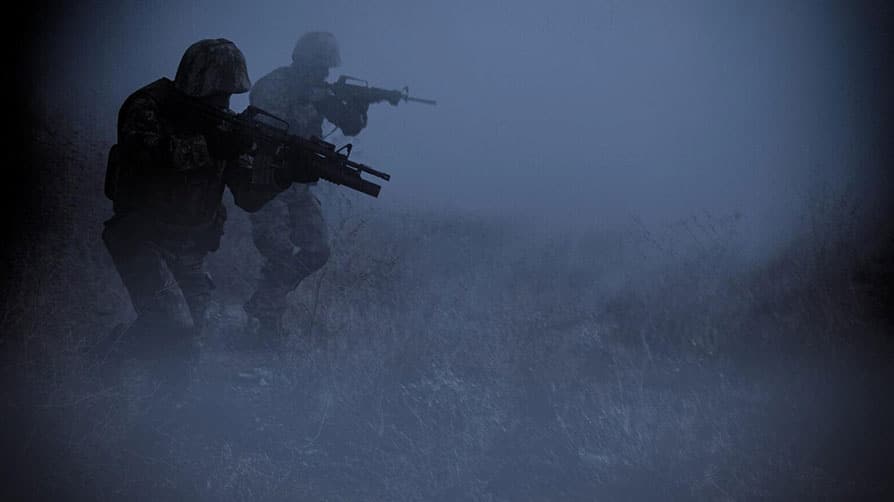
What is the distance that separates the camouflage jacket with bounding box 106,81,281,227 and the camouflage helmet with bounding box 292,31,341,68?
1438 mm

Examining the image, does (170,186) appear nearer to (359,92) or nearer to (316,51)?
(359,92)

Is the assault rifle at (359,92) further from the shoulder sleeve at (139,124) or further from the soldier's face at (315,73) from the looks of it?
the shoulder sleeve at (139,124)

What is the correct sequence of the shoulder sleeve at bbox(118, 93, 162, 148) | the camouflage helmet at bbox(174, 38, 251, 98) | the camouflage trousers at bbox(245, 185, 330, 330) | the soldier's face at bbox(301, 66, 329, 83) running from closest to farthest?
the shoulder sleeve at bbox(118, 93, 162, 148), the camouflage helmet at bbox(174, 38, 251, 98), the camouflage trousers at bbox(245, 185, 330, 330), the soldier's face at bbox(301, 66, 329, 83)

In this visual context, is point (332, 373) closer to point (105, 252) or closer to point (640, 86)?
point (105, 252)

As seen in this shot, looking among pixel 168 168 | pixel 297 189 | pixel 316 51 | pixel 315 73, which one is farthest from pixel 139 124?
pixel 316 51

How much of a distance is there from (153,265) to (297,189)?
1.28 m

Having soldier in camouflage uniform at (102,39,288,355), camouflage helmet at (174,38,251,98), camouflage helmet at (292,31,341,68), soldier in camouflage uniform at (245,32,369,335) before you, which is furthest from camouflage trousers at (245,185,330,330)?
camouflage helmet at (174,38,251,98)

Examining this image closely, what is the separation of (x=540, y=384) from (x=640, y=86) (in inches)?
148

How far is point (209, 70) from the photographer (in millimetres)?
2732

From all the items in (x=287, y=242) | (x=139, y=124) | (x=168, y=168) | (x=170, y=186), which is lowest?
(x=287, y=242)

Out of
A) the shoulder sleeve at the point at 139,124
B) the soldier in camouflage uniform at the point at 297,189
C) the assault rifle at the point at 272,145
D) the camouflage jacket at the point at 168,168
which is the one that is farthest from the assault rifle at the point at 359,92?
the shoulder sleeve at the point at 139,124

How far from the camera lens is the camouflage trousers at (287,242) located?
148 inches

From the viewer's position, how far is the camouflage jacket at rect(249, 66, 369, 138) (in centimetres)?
382

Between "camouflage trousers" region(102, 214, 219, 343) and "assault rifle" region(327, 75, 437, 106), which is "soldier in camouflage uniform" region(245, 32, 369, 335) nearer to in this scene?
"assault rifle" region(327, 75, 437, 106)
